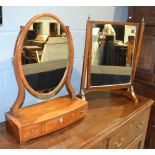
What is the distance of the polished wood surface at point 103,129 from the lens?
0.96 m

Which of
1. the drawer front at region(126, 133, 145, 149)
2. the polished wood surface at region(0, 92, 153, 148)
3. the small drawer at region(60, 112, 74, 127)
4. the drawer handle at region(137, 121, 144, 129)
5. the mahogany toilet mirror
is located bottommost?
the drawer front at region(126, 133, 145, 149)

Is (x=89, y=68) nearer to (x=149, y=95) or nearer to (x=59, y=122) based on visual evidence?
(x=59, y=122)

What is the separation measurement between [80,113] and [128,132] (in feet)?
1.15

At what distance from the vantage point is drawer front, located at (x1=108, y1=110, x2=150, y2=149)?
1149mm

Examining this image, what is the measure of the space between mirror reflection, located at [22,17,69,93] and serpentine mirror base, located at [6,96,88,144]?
11 cm

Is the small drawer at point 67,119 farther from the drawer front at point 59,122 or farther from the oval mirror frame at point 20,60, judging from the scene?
the oval mirror frame at point 20,60

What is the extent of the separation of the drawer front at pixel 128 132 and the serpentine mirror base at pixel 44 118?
0.21 metres

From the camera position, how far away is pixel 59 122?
3.44 ft

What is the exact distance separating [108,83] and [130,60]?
22 centimetres

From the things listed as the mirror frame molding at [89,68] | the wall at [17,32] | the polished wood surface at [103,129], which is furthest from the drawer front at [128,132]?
the wall at [17,32]

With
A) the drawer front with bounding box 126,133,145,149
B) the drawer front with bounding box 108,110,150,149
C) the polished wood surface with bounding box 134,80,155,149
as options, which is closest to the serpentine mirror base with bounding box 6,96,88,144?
the drawer front with bounding box 108,110,150,149

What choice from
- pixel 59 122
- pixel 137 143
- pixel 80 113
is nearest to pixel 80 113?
pixel 80 113

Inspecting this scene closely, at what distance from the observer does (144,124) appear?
1.45 metres

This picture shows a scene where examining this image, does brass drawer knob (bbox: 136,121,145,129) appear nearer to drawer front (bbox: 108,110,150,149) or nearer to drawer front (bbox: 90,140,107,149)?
drawer front (bbox: 108,110,150,149)
